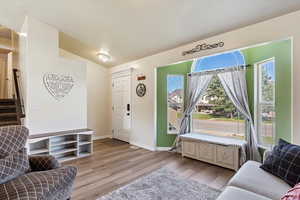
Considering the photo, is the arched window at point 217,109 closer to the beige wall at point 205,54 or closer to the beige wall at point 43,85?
the beige wall at point 205,54

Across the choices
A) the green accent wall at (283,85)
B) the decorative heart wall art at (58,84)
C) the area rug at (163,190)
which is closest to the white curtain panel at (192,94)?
the green accent wall at (283,85)

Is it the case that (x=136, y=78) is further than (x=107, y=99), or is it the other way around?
(x=107, y=99)

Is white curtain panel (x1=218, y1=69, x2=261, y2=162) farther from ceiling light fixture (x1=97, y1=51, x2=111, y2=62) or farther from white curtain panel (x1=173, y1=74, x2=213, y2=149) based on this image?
ceiling light fixture (x1=97, y1=51, x2=111, y2=62)

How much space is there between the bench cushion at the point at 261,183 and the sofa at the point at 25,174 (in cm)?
174

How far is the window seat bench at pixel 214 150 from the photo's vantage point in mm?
2888

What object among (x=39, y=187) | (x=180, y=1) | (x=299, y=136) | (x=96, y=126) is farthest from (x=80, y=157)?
(x=299, y=136)

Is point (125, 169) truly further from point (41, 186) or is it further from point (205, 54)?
point (205, 54)

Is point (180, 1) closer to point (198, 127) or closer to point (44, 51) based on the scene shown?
point (198, 127)

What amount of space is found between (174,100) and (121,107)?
6.17 feet

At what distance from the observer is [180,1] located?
7.57ft

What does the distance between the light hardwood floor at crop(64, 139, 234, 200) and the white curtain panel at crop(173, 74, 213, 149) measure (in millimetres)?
684

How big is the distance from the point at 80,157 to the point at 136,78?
8.21ft

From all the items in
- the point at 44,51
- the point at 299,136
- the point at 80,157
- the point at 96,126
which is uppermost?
the point at 44,51

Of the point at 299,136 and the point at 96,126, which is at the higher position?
the point at 299,136
